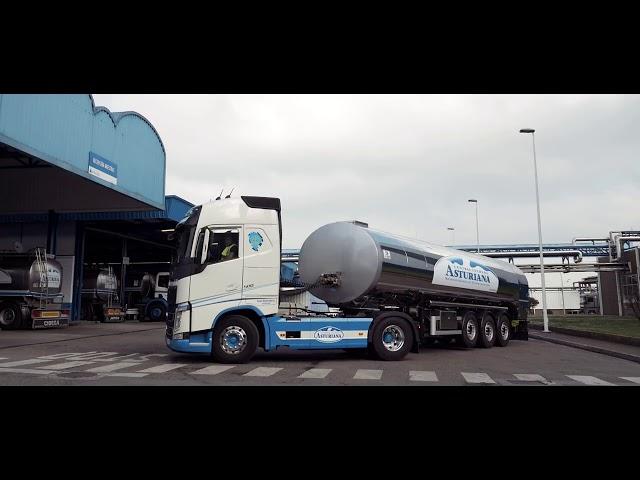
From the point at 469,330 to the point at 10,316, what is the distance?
18.0 m

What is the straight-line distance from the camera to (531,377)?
33.6 ft

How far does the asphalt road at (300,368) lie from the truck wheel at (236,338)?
0.27m

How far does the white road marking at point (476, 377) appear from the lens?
9602 millimetres

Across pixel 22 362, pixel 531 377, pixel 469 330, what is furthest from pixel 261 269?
pixel 469 330

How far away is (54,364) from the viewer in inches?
428

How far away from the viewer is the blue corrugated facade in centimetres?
1566

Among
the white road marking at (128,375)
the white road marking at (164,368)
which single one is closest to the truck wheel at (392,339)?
the white road marking at (164,368)

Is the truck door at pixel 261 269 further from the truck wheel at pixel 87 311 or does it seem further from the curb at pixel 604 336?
the truck wheel at pixel 87 311

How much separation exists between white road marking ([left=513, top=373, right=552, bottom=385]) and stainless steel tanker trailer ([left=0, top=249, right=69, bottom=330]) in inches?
726

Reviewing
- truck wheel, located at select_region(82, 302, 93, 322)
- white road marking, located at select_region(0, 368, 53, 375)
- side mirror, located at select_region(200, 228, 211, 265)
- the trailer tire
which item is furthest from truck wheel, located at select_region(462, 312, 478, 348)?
truck wheel, located at select_region(82, 302, 93, 322)

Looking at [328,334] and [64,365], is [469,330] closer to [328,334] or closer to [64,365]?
[328,334]
